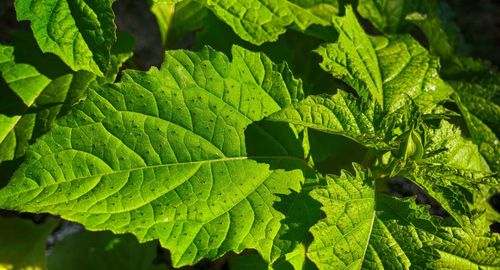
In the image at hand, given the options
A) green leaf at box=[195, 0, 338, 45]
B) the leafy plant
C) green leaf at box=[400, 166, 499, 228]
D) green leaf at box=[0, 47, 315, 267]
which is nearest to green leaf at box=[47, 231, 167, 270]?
the leafy plant

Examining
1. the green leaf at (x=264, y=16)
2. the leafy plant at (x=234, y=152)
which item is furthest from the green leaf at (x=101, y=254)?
the green leaf at (x=264, y=16)

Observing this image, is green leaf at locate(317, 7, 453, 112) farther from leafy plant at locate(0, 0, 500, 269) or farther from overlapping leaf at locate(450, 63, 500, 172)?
overlapping leaf at locate(450, 63, 500, 172)

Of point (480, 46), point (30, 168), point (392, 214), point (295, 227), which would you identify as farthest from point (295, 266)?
point (480, 46)

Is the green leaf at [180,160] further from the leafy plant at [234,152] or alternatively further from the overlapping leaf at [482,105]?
the overlapping leaf at [482,105]

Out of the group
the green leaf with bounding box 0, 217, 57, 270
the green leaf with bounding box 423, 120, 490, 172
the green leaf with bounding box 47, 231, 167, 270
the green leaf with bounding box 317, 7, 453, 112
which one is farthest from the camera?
the green leaf with bounding box 47, 231, 167, 270

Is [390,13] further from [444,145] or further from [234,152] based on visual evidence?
[234,152]
